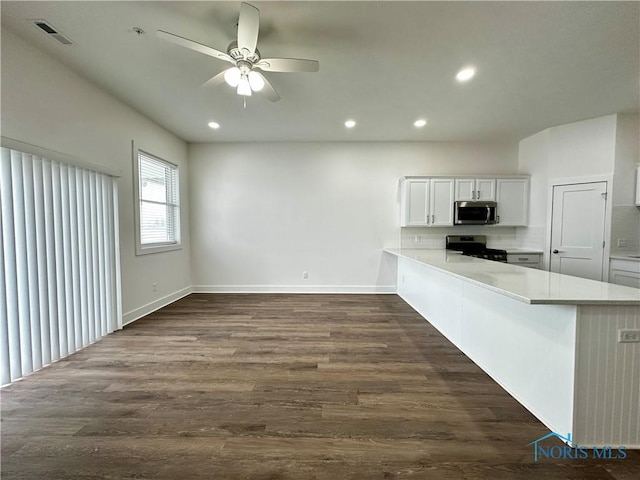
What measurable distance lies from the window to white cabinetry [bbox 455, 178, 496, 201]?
16.6 ft

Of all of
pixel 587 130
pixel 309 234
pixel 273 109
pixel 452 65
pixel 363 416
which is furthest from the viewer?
pixel 309 234

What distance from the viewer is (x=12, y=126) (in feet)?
7.23

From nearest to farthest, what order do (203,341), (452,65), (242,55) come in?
(242,55) → (452,65) → (203,341)

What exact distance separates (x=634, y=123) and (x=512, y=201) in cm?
171

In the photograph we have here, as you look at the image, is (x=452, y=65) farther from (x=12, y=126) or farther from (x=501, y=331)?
(x=12, y=126)

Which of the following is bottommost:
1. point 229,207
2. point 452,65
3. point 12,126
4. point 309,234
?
point 309,234

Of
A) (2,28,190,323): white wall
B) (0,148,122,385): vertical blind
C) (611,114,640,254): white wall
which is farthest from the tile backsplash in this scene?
(0,148,122,385): vertical blind

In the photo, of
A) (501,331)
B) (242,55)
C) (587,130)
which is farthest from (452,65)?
(587,130)

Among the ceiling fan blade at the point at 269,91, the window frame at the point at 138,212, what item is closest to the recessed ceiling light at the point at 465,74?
the ceiling fan blade at the point at 269,91

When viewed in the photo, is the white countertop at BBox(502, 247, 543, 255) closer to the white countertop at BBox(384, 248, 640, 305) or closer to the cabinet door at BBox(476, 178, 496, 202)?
the cabinet door at BBox(476, 178, 496, 202)

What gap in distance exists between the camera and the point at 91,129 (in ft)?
9.85

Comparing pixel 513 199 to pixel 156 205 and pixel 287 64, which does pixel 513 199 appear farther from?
pixel 156 205

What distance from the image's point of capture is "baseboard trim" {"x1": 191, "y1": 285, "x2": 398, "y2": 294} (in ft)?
16.8
